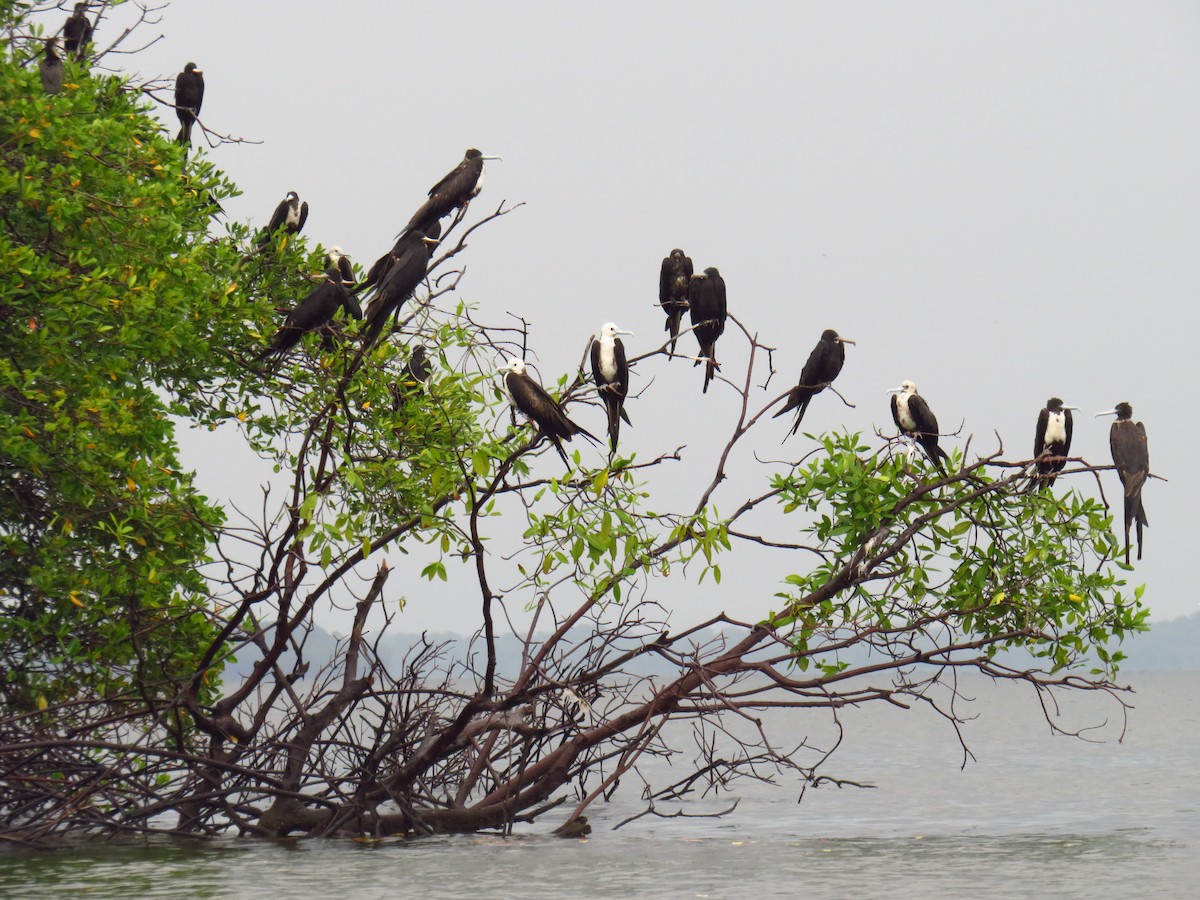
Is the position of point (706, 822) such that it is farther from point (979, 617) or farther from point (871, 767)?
point (871, 767)

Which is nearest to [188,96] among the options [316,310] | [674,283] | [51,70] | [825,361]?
Answer: [51,70]

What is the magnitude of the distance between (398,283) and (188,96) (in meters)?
5.98

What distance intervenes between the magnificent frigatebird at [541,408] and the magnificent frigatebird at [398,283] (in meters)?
1.11

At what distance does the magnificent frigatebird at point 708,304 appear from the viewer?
460 inches

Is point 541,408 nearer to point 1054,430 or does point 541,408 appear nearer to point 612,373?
point 612,373

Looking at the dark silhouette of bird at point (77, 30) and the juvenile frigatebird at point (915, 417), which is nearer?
the juvenile frigatebird at point (915, 417)

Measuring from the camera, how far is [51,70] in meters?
10.6

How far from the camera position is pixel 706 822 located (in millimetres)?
14625

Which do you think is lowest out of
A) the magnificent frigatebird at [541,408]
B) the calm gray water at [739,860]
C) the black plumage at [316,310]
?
the calm gray water at [739,860]

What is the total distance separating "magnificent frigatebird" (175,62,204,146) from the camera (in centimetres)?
1383

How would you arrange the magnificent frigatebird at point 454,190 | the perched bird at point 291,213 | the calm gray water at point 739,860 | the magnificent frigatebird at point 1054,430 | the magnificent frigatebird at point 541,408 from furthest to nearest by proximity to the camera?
the perched bird at point 291,213, the magnificent frigatebird at point 1054,430, the magnificent frigatebird at point 454,190, the calm gray water at point 739,860, the magnificent frigatebird at point 541,408

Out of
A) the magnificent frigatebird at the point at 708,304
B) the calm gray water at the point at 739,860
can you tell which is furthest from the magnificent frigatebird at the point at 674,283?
the calm gray water at the point at 739,860

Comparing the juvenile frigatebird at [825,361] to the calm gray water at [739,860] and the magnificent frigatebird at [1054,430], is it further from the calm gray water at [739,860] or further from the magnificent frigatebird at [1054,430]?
the calm gray water at [739,860]

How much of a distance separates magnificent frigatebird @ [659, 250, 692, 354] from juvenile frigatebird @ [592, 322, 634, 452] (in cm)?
225
